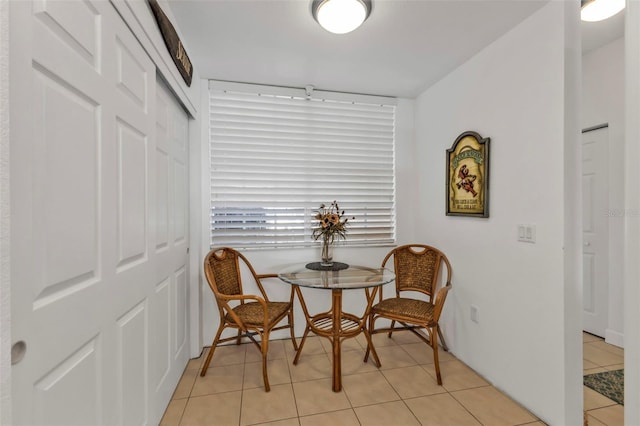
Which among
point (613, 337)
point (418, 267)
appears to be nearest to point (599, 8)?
point (418, 267)

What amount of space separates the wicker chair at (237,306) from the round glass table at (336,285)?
0.86 ft

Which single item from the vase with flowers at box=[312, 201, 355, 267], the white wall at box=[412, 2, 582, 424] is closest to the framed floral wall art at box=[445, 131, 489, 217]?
the white wall at box=[412, 2, 582, 424]

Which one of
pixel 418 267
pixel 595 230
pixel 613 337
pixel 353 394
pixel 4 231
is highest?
pixel 4 231

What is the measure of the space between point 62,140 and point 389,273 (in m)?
2.16

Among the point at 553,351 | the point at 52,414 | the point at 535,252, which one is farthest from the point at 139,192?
the point at 553,351

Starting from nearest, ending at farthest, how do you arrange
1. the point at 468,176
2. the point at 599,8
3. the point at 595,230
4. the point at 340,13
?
the point at 340,13
the point at 599,8
the point at 468,176
the point at 595,230

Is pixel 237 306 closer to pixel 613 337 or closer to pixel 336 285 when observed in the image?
pixel 336 285

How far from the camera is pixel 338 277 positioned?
2.22 m

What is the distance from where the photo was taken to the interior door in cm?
266

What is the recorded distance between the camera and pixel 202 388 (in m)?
2.04

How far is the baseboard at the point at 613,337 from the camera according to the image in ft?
8.18

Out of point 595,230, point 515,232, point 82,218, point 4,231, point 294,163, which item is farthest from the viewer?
point 294,163

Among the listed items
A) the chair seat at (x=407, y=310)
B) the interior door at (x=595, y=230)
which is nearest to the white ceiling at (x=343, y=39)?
the interior door at (x=595, y=230)

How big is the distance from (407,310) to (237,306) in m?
1.41
